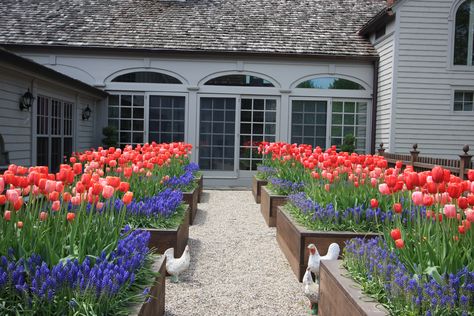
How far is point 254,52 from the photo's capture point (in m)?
14.7

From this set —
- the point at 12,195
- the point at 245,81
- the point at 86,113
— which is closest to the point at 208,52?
the point at 245,81

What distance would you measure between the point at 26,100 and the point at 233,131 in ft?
22.8

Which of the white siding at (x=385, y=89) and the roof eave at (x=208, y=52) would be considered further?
the roof eave at (x=208, y=52)

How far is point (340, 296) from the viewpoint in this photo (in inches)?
130

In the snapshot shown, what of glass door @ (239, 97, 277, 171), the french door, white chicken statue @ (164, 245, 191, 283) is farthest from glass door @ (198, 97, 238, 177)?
white chicken statue @ (164, 245, 191, 283)

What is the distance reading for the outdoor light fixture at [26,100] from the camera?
930 centimetres

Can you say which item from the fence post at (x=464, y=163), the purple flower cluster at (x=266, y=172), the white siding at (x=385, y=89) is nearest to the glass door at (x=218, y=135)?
the purple flower cluster at (x=266, y=172)

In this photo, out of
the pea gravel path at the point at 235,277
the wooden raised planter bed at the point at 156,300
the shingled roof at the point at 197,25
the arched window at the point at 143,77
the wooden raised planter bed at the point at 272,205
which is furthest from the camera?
the arched window at the point at 143,77

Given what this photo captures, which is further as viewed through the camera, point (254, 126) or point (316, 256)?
point (254, 126)

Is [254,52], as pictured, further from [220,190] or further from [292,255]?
[292,255]

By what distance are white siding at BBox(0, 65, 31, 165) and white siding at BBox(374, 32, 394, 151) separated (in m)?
9.12

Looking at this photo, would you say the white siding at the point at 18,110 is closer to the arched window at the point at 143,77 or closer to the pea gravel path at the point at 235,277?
the arched window at the point at 143,77

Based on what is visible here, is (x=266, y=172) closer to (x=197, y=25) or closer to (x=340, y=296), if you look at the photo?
(x=197, y=25)

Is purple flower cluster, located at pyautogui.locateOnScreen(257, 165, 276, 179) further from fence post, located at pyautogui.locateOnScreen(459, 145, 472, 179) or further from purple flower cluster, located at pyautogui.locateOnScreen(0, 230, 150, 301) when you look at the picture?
purple flower cluster, located at pyautogui.locateOnScreen(0, 230, 150, 301)
